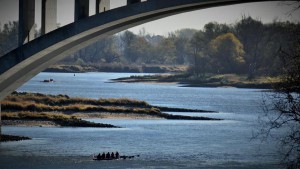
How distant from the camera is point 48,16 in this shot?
2681cm

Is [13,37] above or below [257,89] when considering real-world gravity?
above

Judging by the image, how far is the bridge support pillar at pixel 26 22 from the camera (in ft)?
90.3

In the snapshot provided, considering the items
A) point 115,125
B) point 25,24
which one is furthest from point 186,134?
point 25,24

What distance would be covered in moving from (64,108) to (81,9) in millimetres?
38294

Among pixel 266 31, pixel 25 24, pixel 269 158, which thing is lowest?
pixel 269 158

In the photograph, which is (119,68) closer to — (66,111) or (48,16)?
(66,111)

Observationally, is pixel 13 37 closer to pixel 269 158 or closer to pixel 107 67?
pixel 107 67

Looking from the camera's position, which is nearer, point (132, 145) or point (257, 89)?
point (132, 145)

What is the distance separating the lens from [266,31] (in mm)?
133375

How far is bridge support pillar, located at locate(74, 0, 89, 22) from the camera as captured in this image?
2562cm

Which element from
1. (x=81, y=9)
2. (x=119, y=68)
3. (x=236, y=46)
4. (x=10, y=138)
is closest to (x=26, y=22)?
(x=81, y=9)

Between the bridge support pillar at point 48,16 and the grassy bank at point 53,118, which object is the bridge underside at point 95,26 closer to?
the bridge support pillar at point 48,16

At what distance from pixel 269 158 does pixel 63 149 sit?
40.0ft

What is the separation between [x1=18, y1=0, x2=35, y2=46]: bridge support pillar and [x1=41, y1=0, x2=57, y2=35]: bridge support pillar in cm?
93
